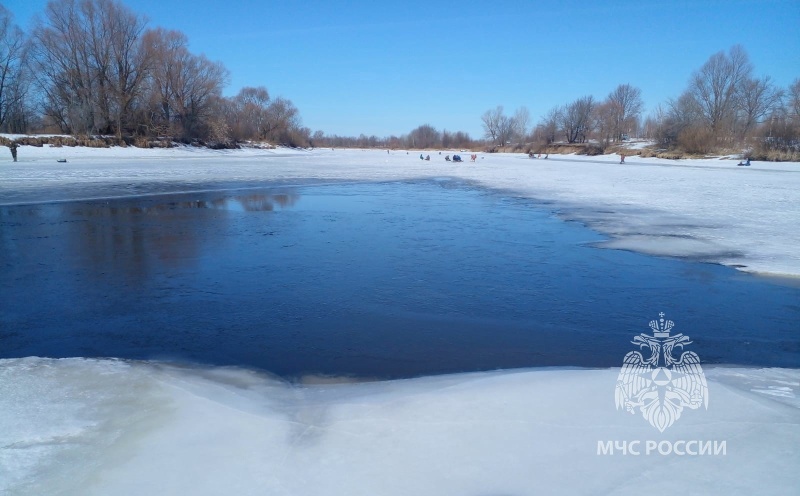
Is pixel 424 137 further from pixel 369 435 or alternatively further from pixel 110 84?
pixel 369 435

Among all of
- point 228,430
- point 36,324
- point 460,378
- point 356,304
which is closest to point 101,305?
point 36,324

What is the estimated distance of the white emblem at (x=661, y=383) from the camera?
3158mm

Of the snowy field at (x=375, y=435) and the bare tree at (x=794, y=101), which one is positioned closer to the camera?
the snowy field at (x=375, y=435)

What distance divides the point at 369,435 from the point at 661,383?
2118mm

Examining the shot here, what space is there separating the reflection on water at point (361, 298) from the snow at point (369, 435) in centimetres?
50

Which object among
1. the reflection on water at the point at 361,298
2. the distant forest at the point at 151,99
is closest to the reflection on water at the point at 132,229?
the reflection on water at the point at 361,298

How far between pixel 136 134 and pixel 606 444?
163 feet

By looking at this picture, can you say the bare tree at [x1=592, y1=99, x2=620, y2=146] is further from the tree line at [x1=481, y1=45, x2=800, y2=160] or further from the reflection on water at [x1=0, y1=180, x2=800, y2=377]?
the reflection on water at [x1=0, y1=180, x2=800, y2=377]

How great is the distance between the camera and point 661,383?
3.52 meters

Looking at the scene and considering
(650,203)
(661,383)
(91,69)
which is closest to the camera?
(661,383)

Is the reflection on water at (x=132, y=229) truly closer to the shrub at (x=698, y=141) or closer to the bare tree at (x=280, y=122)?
the shrub at (x=698, y=141)

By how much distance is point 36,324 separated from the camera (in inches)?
187

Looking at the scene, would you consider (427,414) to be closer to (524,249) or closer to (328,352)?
(328,352)

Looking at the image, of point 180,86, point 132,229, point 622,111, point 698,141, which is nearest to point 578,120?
point 622,111
